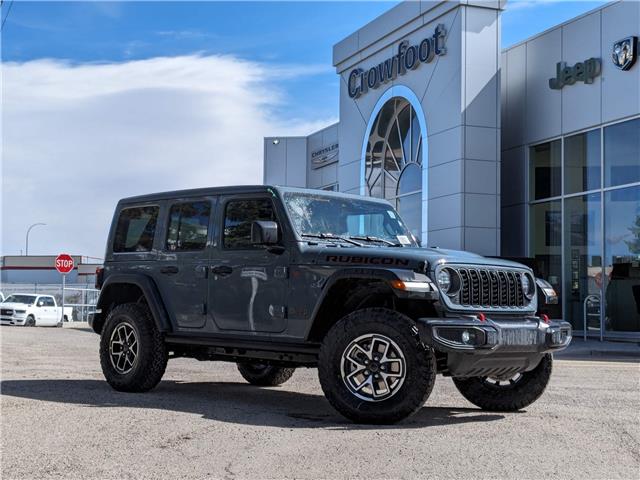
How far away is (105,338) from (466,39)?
16.2 metres

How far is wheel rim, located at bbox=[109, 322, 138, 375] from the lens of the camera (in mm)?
9273

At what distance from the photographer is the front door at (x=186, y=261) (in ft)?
28.9

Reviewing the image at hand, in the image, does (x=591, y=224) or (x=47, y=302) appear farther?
(x=47, y=302)

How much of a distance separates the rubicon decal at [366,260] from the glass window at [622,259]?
46.8 ft

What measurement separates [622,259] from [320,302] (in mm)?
14624

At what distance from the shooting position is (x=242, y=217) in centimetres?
866

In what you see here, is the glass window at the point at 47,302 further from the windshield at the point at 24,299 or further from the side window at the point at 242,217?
the side window at the point at 242,217

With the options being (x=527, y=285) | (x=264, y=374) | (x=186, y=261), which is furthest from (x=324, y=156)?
(x=527, y=285)

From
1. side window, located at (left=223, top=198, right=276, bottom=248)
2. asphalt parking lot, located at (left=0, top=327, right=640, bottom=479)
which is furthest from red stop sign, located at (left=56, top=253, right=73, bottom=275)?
side window, located at (left=223, top=198, right=276, bottom=248)

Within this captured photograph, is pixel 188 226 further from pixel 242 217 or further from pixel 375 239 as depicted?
pixel 375 239

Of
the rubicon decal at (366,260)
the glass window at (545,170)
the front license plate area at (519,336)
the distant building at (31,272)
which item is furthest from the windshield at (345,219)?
the distant building at (31,272)

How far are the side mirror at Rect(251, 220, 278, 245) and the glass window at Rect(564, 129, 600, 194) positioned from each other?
15256mm

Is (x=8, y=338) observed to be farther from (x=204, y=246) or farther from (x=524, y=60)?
(x=524, y=60)

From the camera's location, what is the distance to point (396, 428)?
6.84 meters
